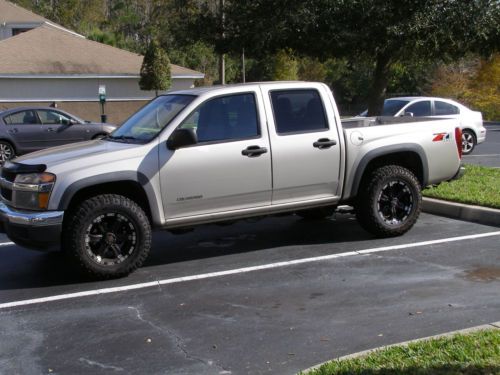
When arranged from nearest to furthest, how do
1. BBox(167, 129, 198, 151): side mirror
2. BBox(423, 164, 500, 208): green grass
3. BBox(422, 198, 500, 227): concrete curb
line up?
BBox(167, 129, 198, 151): side mirror < BBox(422, 198, 500, 227): concrete curb < BBox(423, 164, 500, 208): green grass

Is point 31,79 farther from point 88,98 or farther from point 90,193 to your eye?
point 90,193

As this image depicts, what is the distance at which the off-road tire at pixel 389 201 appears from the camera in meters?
7.96

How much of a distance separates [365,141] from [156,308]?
3340 mm

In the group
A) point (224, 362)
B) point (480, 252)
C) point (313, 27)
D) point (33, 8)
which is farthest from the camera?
point (33, 8)

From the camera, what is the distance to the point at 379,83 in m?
13.1

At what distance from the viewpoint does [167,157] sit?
22.5ft

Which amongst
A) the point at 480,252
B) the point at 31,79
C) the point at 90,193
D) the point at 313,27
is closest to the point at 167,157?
the point at 90,193

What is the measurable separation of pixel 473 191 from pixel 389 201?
260cm

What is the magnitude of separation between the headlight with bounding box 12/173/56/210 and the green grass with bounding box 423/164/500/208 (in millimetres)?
5676

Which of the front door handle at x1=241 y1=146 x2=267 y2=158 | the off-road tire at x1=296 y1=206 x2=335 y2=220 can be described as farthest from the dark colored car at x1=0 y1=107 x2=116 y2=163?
the front door handle at x1=241 y1=146 x2=267 y2=158

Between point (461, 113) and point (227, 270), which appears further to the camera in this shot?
point (461, 113)

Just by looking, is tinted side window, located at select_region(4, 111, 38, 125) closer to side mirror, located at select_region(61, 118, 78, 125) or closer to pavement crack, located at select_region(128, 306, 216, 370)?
side mirror, located at select_region(61, 118, 78, 125)

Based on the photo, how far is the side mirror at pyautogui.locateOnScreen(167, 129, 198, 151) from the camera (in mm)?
6756

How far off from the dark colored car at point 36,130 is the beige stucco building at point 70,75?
1577 cm
